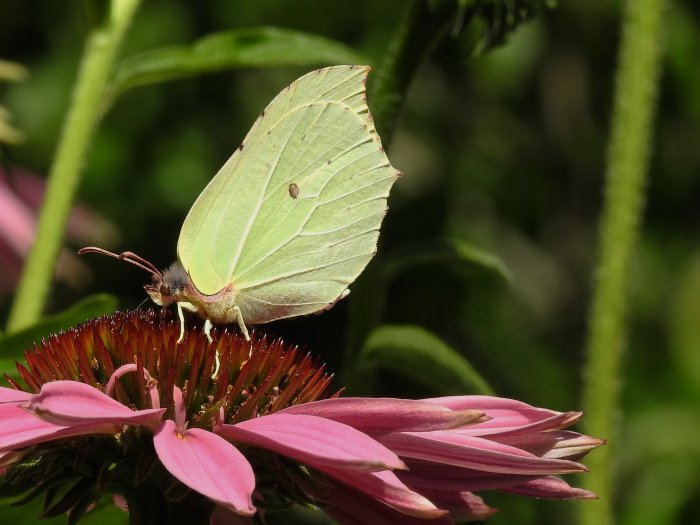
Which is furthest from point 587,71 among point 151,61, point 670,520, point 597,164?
point 151,61

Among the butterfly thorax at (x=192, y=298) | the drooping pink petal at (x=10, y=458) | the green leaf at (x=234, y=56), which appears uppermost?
the green leaf at (x=234, y=56)

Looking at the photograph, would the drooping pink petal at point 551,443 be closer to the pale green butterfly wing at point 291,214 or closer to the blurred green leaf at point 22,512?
the pale green butterfly wing at point 291,214

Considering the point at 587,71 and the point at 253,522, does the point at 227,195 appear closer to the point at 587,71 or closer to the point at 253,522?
the point at 253,522

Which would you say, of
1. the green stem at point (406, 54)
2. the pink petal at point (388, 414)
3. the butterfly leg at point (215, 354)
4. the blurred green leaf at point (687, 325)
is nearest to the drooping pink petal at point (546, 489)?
the pink petal at point (388, 414)

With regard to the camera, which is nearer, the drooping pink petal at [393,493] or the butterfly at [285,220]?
the drooping pink petal at [393,493]

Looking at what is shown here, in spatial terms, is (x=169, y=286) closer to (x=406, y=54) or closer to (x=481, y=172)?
(x=406, y=54)
